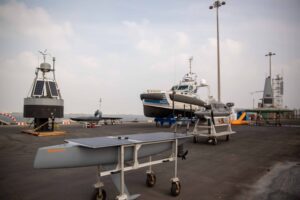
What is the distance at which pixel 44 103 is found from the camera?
1677 cm

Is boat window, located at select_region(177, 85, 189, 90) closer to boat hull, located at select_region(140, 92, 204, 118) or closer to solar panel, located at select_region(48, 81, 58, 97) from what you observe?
boat hull, located at select_region(140, 92, 204, 118)

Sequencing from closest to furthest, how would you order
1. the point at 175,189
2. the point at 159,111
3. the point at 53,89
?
the point at 175,189 < the point at 53,89 < the point at 159,111

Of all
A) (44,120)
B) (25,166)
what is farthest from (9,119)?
(25,166)

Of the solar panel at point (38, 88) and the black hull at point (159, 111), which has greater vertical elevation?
the solar panel at point (38, 88)

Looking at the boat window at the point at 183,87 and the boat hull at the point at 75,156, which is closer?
the boat hull at the point at 75,156

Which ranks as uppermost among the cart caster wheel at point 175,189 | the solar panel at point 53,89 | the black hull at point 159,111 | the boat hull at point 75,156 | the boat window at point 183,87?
the boat window at point 183,87

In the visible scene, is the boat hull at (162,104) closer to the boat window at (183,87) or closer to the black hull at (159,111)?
the black hull at (159,111)

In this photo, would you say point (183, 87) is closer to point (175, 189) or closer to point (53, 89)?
point (53, 89)

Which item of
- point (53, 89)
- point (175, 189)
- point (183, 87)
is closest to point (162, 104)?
point (183, 87)

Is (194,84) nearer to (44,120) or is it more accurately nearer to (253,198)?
(44,120)

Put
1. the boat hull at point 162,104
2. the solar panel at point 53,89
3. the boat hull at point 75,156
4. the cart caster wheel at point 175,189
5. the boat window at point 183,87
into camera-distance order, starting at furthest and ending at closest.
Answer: the boat window at point 183,87
the boat hull at point 162,104
the solar panel at point 53,89
the cart caster wheel at point 175,189
the boat hull at point 75,156

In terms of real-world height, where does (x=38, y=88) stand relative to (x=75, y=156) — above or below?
above

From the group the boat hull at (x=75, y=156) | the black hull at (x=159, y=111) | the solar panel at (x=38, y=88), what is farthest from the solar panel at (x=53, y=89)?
the boat hull at (x=75, y=156)

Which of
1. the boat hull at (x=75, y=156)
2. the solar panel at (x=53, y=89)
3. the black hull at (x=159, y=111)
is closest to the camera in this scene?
the boat hull at (x=75, y=156)
